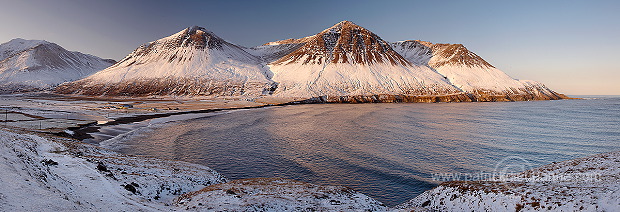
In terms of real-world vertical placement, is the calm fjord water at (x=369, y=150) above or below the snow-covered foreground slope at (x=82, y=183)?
below

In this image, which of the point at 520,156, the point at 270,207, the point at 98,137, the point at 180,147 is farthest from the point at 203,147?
the point at 520,156

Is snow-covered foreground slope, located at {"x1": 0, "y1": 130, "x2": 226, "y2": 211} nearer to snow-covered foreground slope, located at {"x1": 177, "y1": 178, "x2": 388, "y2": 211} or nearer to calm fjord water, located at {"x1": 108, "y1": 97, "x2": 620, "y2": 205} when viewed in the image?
snow-covered foreground slope, located at {"x1": 177, "y1": 178, "x2": 388, "y2": 211}

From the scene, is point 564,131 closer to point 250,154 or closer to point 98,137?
point 250,154

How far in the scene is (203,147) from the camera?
3638 cm

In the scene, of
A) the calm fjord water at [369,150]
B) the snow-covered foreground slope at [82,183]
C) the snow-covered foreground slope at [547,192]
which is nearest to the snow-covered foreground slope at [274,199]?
the snow-covered foreground slope at [82,183]

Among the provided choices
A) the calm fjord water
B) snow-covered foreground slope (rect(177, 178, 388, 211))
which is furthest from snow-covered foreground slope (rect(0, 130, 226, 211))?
the calm fjord water

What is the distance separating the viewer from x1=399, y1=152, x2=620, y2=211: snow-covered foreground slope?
11320 millimetres

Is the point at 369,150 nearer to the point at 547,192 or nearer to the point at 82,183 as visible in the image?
the point at 547,192

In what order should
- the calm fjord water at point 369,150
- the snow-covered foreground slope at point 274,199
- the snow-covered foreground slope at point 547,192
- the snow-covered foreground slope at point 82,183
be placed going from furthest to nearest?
the calm fjord water at point 369,150, the snow-covered foreground slope at point 274,199, the snow-covered foreground slope at point 547,192, the snow-covered foreground slope at point 82,183

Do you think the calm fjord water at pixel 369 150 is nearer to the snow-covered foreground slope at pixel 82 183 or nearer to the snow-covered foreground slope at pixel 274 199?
the snow-covered foreground slope at pixel 274 199

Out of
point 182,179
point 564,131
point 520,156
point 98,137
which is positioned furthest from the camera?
point 564,131

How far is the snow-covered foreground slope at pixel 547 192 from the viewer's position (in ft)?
37.1

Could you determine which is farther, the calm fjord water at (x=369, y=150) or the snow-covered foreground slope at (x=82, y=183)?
the calm fjord water at (x=369, y=150)

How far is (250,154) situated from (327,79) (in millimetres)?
164319
